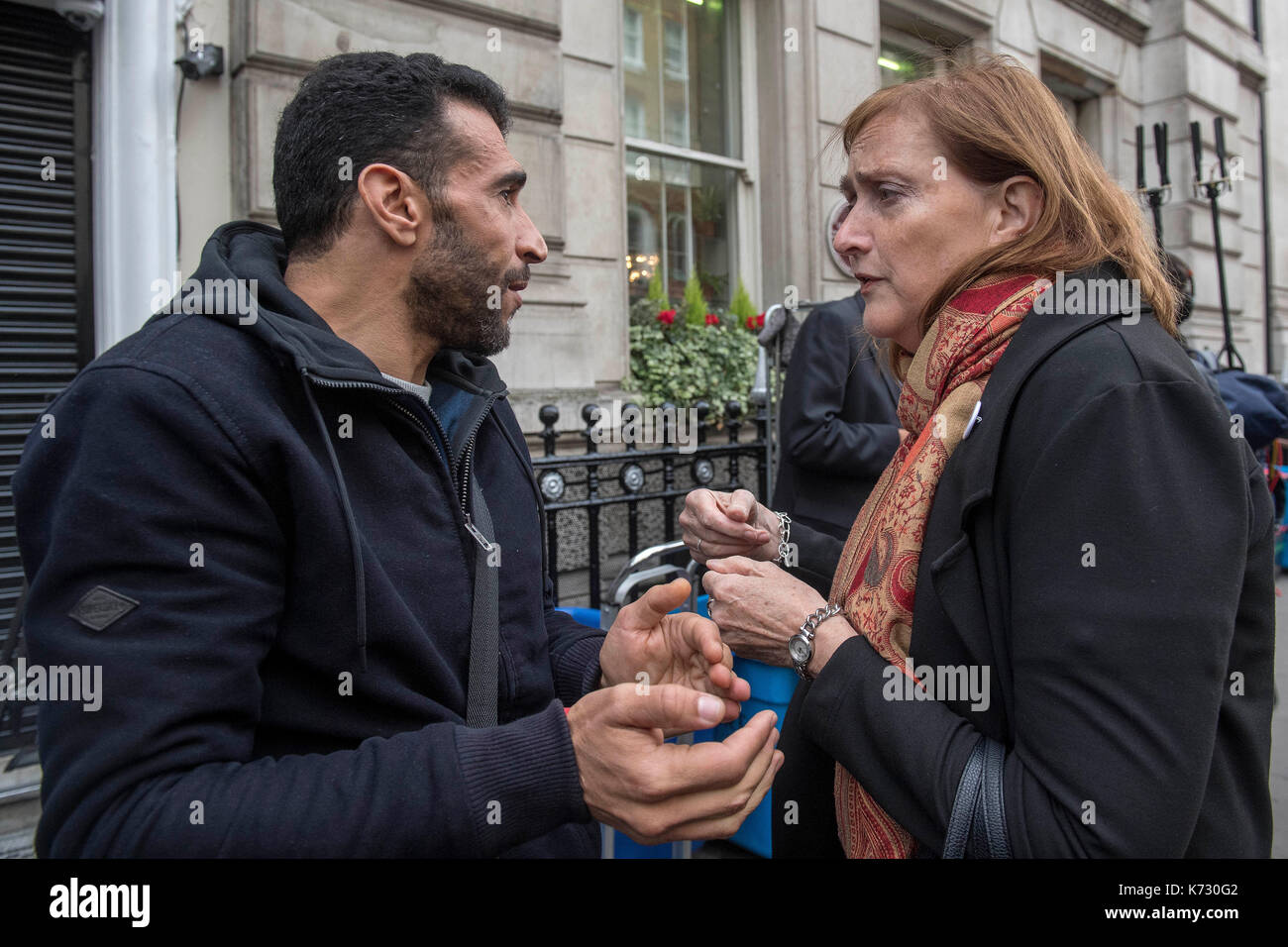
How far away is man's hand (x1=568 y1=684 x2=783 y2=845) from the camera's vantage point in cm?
127

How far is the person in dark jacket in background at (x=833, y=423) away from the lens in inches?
146

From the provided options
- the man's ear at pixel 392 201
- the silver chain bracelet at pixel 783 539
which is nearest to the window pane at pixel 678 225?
the silver chain bracelet at pixel 783 539

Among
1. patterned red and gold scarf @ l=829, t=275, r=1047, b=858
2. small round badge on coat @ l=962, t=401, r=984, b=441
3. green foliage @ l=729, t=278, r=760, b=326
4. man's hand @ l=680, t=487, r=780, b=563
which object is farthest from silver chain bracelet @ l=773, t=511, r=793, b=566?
green foliage @ l=729, t=278, r=760, b=326

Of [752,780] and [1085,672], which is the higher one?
[1085,672]

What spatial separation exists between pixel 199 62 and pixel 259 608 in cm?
393

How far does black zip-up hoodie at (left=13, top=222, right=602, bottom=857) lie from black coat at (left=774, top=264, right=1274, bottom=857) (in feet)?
2.16

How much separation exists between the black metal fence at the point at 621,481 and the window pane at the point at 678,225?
1597 millimetres

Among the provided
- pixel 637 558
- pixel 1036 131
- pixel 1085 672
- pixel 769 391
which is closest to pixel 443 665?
pixel 1085 672

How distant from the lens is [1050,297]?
1559 mm

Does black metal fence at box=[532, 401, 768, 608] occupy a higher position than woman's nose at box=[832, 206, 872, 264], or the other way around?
woman's nose at box=[832, 206, 872, 264]

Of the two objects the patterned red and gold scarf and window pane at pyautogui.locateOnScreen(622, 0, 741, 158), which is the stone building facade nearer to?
window pane at pyautogui.locateOnScreen(622, 0, 741, 158)

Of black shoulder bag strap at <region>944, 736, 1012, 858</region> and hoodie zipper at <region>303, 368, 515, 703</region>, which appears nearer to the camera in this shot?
black shoulder bag strap at <region>944, 736, 1012, 858</region>
